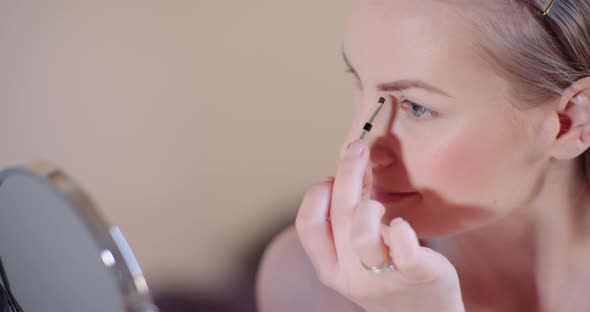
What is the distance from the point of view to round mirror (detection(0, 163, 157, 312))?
0.46 metres

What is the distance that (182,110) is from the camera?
1.03m

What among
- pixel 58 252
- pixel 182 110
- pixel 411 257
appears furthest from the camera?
pixel 182 110

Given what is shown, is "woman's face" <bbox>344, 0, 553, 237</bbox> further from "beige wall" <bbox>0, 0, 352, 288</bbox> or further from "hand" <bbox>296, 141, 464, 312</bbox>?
"beige wall" <bbox>0, 0, 352, 288</bbox>

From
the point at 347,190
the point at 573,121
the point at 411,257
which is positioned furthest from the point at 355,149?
the point at 573,121

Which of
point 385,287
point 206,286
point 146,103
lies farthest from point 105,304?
point 206,286

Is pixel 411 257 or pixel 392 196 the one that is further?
pixel 392 196

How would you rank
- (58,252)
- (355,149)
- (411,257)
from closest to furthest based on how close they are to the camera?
(58,252) < (411,257) < (355,149)

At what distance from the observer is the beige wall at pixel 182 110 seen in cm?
90

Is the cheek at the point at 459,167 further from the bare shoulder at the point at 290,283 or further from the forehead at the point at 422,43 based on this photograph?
the bare shoulder at the point at 290,283

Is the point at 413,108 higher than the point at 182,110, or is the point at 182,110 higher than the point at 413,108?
the point at 413,108

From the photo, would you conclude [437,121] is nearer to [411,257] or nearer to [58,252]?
[411,257]

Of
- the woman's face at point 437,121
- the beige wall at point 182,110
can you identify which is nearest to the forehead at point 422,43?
the woman's face at point 437,121

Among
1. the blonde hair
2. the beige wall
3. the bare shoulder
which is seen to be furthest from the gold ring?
the beige wall

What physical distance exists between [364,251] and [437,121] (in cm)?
19
